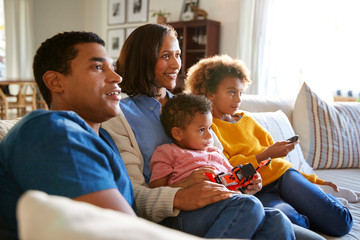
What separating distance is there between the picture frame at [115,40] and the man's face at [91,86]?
603 centimetres

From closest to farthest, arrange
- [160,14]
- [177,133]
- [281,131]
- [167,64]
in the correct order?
[177,133]
[167,64]
[281,131]
[160,14]

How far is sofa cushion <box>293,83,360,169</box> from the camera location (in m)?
2.40

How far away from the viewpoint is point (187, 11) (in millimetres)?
5484

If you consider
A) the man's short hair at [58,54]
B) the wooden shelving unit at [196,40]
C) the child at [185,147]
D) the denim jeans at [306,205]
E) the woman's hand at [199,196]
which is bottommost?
the denim jeans at [306,205]

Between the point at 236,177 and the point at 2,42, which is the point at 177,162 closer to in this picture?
the point at 236,177

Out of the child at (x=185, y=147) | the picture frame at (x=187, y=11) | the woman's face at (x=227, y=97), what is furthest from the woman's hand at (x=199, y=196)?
the picture frame at (x=187, y=11)

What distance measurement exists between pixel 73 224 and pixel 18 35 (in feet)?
26.5

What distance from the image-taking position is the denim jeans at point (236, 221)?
103 cm

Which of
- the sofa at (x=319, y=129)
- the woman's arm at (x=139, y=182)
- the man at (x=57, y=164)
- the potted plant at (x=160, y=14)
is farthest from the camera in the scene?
the potted plant at (x=160, y=14)

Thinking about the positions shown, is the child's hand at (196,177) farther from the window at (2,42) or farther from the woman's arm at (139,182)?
the window at (2,42)

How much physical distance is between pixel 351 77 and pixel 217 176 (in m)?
3.31

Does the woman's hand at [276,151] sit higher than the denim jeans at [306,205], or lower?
higher

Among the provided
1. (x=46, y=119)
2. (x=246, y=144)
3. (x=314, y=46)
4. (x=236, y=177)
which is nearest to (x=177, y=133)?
(x=236, y=177)

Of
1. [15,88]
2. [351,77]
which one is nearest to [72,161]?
[351,77]
